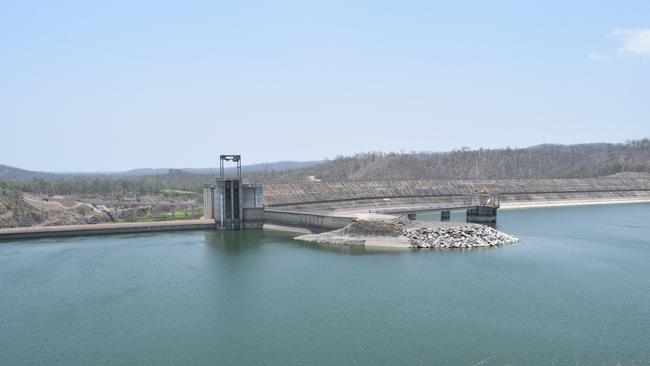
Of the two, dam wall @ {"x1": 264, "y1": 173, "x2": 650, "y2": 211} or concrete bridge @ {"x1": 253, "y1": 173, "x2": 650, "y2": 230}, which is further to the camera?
dam wall @ {"x1": 264, "y1": 173, "x2": 650, "y2": 211}

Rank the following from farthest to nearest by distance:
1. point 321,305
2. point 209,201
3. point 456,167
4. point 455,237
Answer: point 456,167 → point 209,201 → point 455,237 → point 321,305

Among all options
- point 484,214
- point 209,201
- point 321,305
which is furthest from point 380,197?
point 321,305

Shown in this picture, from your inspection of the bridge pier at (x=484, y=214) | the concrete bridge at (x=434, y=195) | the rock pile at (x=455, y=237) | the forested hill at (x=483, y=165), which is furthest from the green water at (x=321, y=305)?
the forested hill at (x=483, y=165)

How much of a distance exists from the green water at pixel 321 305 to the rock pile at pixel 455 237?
1.80 m

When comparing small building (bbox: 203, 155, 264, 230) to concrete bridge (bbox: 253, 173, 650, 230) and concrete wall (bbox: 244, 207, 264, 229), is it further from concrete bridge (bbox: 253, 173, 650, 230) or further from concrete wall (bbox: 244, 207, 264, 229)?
concrete bridge (bbox: 253, 173, 650, 230)

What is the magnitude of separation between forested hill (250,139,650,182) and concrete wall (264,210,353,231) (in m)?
75.1

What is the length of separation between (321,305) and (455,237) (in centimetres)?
1989

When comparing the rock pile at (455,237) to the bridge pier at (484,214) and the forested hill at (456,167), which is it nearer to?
the bridge pier at (484,214)

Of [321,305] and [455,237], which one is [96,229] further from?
[455,237]

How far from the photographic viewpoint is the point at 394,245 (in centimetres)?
4206

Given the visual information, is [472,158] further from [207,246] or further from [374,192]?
[207,246]

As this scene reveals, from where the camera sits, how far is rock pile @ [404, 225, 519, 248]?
41.9 metres

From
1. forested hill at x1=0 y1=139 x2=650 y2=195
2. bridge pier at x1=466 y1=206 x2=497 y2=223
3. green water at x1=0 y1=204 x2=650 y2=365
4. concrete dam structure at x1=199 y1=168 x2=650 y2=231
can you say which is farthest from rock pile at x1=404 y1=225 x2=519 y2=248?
forested hill at x1=0 y1=139 x2=650 y2=195

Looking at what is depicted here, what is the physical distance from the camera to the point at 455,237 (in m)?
42.8
